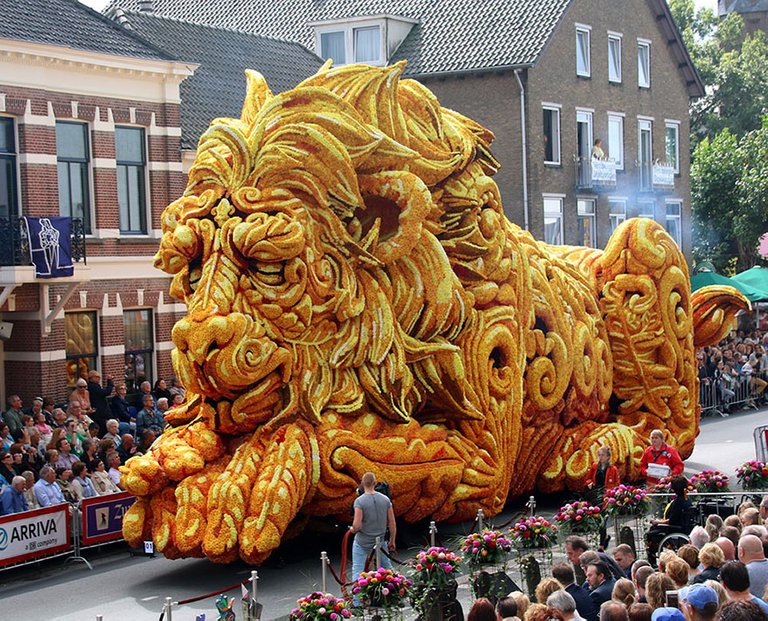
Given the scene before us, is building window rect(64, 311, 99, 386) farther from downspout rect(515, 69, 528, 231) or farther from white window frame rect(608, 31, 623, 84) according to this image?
white window frame rect(608, 31, 623, 84)

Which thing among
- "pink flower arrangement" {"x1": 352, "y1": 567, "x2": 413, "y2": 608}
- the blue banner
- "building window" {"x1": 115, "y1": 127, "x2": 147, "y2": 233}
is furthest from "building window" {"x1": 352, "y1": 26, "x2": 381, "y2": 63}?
"pink flower arrangement" {"x1": 352, "y1": 567, "x2": 413, "y2": 608}

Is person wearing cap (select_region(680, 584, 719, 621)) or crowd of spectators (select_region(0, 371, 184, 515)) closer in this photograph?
person wearing cap (select_region(680, 584, 719, 621))

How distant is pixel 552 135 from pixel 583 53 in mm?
3022

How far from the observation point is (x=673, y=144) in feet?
146

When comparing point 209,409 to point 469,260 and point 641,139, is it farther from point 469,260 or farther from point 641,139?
point 641,139

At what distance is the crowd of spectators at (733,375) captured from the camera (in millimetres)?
31156

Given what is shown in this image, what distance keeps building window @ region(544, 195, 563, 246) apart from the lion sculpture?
1801 cm

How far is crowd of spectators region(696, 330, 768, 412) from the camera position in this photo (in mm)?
31156

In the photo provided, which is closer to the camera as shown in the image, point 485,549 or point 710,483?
point 485,549

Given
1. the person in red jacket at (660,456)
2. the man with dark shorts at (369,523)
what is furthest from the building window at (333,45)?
the man with dark shorts at (369,523)

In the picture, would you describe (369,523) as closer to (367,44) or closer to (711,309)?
(711,309)

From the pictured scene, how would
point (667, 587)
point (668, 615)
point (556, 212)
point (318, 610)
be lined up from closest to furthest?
point (668, 615) → point (667, 587) → point (318, 610) → point (556, 212)

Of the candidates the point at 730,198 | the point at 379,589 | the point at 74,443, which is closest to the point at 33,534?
the point at 74,443

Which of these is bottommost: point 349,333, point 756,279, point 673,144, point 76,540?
point 76,540
